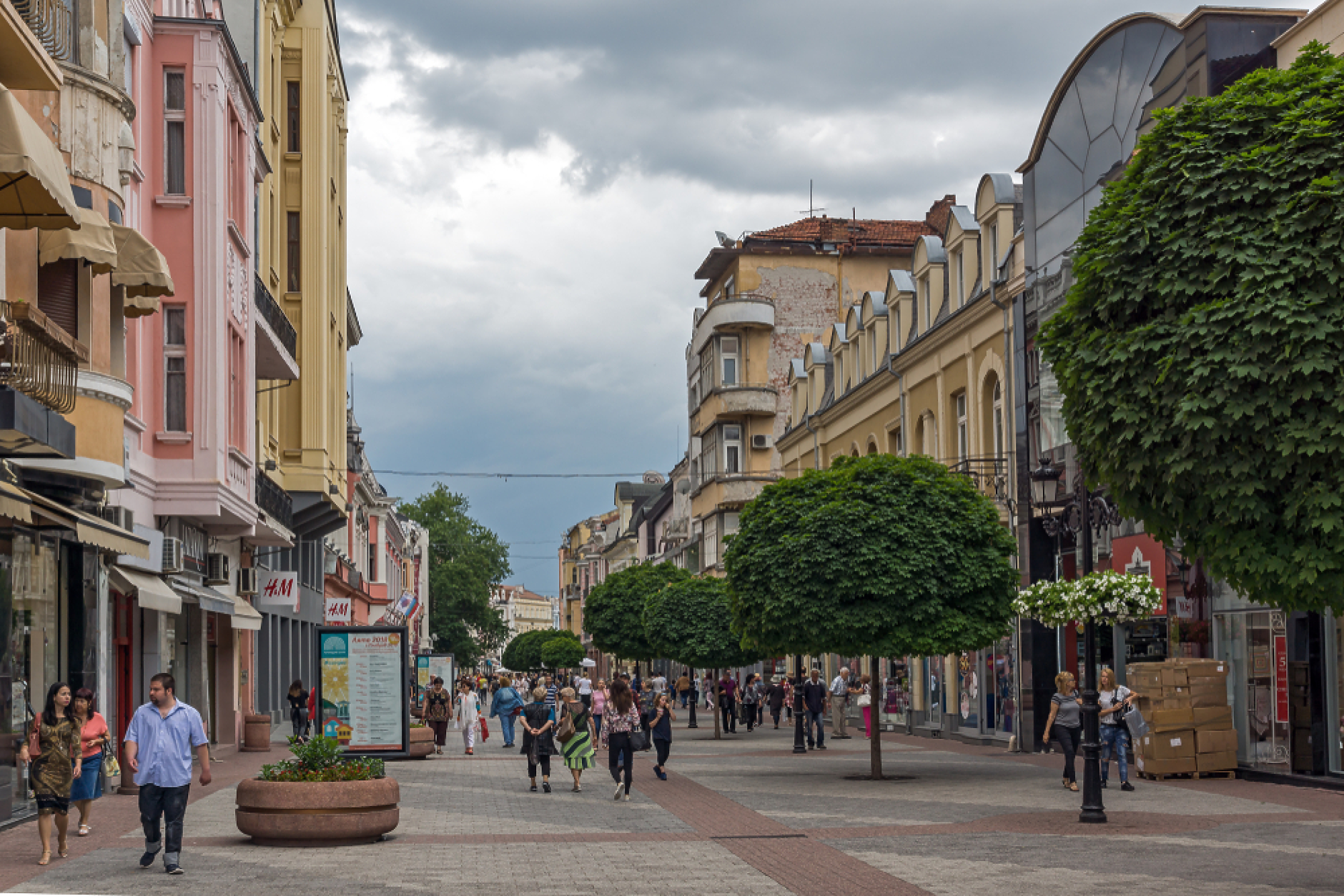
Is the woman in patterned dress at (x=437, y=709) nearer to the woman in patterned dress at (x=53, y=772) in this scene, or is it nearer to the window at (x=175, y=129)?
the window at (x=175, y=129)

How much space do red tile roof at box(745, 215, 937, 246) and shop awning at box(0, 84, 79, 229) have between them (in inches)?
1822


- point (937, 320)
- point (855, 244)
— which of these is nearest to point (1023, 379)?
point (937, 320)

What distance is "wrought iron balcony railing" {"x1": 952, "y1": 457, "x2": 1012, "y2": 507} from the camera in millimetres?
30297

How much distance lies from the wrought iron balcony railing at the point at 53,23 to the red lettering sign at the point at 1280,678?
54.6 feet

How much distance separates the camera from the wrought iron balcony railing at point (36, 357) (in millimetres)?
13734

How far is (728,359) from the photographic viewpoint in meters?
58.4

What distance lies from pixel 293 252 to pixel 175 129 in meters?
12.5

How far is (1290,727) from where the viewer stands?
66.5 ft

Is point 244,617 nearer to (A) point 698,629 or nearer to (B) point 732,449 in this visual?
(A) point 698,629

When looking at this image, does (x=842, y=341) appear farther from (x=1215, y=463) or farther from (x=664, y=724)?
(x=1215, y=463)

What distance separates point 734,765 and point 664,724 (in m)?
4.36

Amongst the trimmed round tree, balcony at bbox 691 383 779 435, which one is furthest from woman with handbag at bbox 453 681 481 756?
balcony at bbox 691 383 779 435

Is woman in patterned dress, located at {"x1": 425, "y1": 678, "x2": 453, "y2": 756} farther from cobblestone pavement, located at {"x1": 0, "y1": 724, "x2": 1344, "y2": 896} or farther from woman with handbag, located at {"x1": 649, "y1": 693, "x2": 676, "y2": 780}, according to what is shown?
woman with handbag, located at {"x1": 649, "y1": 693, "x2": 676, "y2": 780}

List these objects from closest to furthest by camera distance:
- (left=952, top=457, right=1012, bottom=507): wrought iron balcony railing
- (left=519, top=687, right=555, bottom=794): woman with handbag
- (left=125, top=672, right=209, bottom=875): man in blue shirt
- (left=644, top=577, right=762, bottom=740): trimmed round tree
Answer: (left=125, top=672, right=209, bottom=875): man in blue shirt → (left=519, top=687, right=555, bottom=794): woman with handbag → (left=952, top=457, right=1012, bottom=507): wrought iron balcony railing → (left=644, top=577, right=762, bottom=740): trimmed round tree
